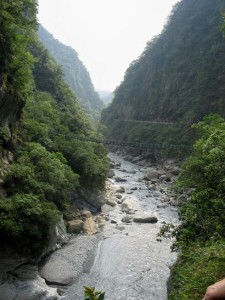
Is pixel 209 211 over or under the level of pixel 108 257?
over

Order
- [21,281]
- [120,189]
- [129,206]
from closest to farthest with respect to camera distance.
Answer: [21,281]
[129,206]
[120,189]

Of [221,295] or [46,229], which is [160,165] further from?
[221,295]

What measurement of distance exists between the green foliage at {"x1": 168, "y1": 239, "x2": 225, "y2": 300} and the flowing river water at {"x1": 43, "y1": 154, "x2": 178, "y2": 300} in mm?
3706

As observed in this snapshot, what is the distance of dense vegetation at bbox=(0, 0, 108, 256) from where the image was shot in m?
11.1

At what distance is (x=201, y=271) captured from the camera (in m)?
5.96

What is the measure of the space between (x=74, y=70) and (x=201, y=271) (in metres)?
129

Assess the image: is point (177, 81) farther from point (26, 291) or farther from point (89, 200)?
point (26, 291)

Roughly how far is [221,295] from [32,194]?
10933 millimetres

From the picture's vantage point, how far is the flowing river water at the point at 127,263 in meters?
10.6

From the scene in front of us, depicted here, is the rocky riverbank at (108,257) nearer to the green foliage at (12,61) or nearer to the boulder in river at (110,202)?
the boulder in river at (110,202)

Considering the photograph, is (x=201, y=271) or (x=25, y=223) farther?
(x=25, y=223)

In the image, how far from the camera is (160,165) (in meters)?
37.5

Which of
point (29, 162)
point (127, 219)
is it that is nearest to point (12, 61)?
point (29, 162)

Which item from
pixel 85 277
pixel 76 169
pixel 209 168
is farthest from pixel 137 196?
pixel 209 168
